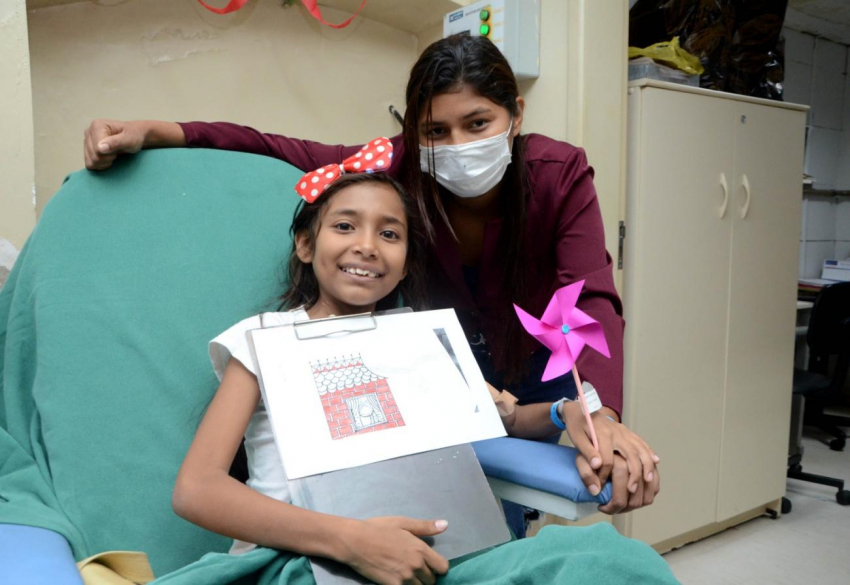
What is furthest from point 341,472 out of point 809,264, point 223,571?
point 809,264

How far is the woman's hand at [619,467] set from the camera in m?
0.91

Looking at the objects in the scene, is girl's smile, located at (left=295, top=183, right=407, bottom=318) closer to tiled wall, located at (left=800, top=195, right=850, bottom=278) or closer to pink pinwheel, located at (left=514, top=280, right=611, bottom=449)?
pink pinwheel, located at (left=514, top=280, right=611, bottom=449)

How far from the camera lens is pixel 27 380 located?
3.49ft

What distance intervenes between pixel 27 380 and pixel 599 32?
1633mm

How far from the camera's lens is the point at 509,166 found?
134cm

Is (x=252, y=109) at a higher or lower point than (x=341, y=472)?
higher

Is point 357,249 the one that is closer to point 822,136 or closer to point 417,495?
point 417,495

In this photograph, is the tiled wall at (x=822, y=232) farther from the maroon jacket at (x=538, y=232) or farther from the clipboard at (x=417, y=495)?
the clipboard at (x=417, y=495)

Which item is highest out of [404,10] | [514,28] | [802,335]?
[404,10]

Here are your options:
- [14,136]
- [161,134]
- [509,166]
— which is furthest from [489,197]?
[14,136]

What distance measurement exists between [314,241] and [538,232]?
0.47m

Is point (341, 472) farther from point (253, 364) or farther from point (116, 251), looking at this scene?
point (116, 251)

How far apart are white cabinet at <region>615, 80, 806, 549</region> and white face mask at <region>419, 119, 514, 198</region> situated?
2.91ft

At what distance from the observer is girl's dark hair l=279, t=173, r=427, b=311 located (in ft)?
3.78
